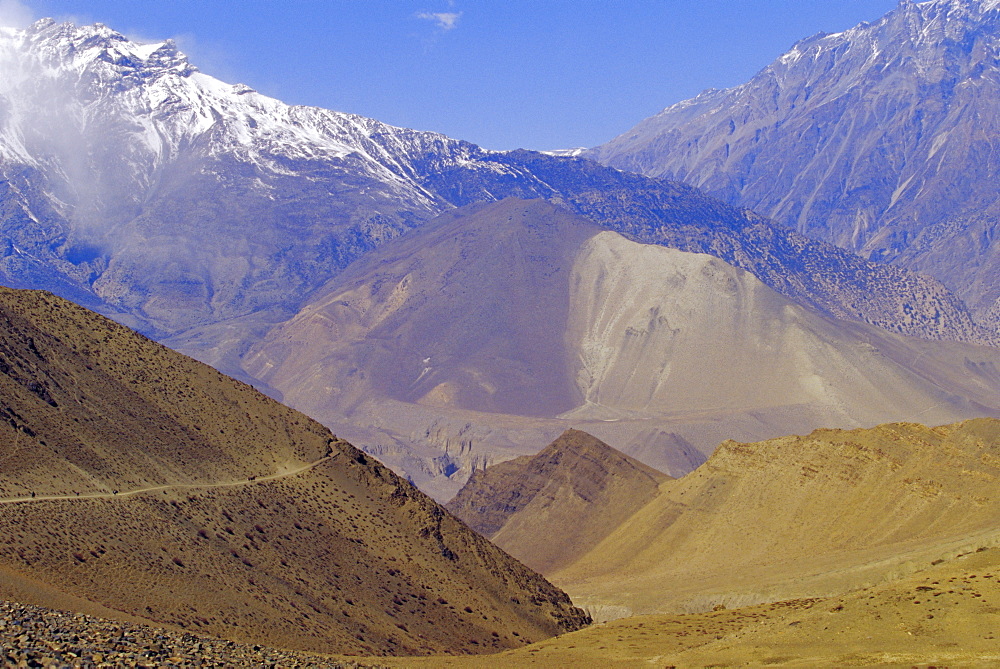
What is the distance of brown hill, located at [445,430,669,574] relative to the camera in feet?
380

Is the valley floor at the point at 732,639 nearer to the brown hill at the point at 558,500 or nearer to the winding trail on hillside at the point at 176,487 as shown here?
the winding trail on hillside at the point at 176,487

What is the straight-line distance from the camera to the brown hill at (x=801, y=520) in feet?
245

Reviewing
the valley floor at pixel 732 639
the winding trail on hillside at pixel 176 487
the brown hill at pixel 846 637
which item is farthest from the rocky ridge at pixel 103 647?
the winding trail on hillside at pixel 176 487

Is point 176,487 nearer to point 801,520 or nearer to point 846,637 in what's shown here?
point 846,637

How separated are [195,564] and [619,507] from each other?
72.4 meters

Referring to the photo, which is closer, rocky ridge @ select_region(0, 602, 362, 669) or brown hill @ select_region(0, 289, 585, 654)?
rocky ridge @ select_region(0, 602, 362, 669)

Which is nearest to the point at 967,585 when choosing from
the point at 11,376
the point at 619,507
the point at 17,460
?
the point at 17,460

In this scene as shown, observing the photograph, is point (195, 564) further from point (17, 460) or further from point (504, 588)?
point (504, 588)

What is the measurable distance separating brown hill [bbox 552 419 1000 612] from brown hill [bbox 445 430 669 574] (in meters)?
5.70

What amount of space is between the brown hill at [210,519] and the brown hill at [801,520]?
46.2ft

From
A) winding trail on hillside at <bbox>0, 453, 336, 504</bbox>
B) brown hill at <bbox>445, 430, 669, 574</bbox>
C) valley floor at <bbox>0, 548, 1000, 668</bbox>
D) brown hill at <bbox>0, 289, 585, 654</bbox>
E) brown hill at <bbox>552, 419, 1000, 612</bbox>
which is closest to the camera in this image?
valley floor at <bbox>0, 548, 1000, 668</bbox>

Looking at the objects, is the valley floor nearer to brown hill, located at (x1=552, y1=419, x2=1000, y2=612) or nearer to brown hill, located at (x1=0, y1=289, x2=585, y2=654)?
brown hill, located at (x1=0, y1=289, x2=585, y2=654)

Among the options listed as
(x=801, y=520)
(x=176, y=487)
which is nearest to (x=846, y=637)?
(x=176, y=487)

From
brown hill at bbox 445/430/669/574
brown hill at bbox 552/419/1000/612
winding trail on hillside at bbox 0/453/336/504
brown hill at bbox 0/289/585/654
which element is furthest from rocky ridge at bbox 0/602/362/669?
brown hill at bbox 445/430/669/574
